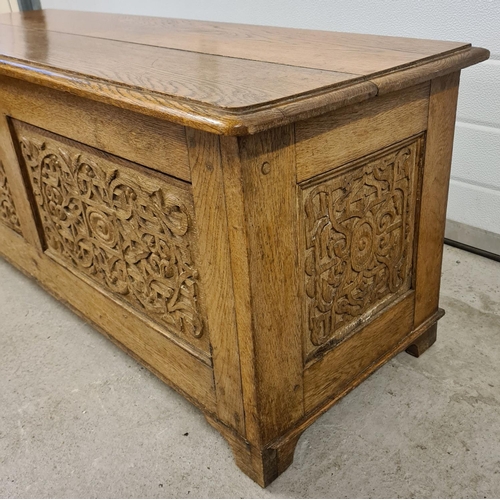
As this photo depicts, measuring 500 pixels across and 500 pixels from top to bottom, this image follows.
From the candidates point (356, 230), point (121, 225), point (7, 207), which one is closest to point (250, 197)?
point (356, 230)

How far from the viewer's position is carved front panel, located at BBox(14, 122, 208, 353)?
3.87 ft

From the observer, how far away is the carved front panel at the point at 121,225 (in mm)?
1181

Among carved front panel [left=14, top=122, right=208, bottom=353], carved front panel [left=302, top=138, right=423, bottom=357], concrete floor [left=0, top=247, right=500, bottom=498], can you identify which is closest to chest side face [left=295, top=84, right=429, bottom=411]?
carved front panel [left=302, top=138, right=423, bottom=357]

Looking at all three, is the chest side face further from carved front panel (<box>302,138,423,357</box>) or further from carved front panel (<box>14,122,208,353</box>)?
carved front panel (<box>14,122,208,353</box>)

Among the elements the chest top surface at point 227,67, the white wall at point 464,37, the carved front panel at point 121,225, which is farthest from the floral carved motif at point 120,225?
the white wall at point 464,37

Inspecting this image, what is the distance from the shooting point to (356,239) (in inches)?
49.3

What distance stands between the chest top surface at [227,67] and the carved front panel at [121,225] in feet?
0.58

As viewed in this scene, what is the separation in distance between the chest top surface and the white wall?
0.54 meters

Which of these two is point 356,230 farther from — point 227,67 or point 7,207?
point 7,207

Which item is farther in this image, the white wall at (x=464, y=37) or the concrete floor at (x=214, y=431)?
the white wall at (x=464, y=37)

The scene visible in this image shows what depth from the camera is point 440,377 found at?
4.93 feet

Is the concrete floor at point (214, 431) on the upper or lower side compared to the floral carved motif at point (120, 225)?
lower

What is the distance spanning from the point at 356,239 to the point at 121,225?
0.53 metres

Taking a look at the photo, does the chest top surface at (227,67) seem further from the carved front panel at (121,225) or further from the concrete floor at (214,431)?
the concrete floor at (214,431)
